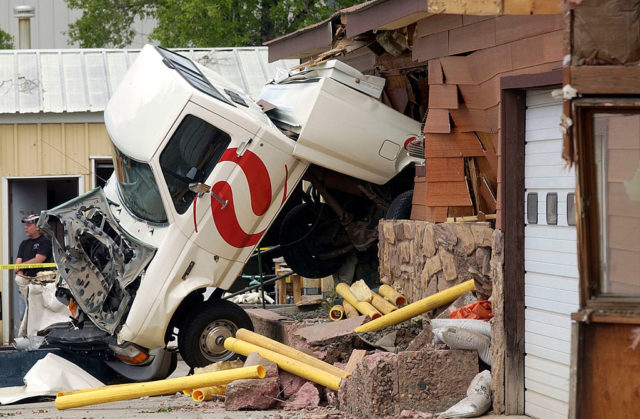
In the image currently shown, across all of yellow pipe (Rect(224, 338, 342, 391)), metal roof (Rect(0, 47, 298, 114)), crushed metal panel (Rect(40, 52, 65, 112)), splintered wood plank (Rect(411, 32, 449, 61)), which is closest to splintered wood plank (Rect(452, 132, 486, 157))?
splintered wood plank (Rect(411, 32, 449, 61))

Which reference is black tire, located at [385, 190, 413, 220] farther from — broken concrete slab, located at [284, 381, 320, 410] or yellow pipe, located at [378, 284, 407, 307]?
broken concrete slab, located at [284, 381, 320, 410]

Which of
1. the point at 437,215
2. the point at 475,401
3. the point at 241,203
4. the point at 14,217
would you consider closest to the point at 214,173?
the point at 241,203

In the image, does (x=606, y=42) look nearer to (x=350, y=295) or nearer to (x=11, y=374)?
(x=350, y=295)

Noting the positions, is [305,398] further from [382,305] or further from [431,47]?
[431,47]

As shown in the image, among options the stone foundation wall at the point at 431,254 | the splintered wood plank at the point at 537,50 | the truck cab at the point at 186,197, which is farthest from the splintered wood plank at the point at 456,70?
the truck cab at the point at 186,197

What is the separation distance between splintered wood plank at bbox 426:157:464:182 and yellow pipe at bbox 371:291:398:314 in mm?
1224

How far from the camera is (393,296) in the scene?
10.1 m

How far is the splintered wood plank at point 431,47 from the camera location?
983 cm

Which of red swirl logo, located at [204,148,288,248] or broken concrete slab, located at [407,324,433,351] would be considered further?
red swirl logo, located at [204,148,288,248]

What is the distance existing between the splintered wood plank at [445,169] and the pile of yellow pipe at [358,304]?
4.39 ft

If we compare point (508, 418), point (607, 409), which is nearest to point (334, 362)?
point (508, 418)

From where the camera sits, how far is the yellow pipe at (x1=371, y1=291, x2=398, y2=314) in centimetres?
978

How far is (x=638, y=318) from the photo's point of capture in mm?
4152

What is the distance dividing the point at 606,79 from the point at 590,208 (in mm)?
505
